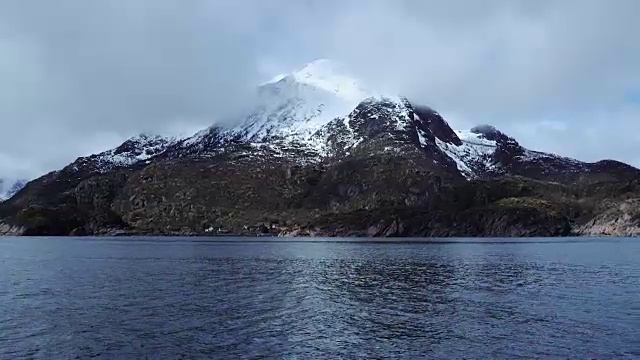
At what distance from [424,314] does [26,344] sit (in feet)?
111

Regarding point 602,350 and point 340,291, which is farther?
point 340,291

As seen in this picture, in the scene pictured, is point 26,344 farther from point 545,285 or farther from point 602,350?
point 545,285

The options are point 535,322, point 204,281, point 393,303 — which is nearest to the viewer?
point 535,322

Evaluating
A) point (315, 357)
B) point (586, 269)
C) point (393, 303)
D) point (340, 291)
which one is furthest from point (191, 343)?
point (586, 269)

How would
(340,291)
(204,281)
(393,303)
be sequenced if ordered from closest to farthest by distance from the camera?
(393,303) → (340,291) → (204,281)

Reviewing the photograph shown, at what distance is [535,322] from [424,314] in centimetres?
1007

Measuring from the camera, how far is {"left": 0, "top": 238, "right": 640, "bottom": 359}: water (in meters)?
41.6

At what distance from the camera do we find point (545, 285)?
3172 inches

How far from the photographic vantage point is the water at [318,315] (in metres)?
41.6

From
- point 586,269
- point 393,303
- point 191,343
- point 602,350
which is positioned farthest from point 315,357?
point 586,269

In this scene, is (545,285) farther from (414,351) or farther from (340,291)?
(414,351)

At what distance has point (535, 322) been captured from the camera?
5194cm

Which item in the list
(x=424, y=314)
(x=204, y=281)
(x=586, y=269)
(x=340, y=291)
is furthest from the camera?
(x=586, y=269)

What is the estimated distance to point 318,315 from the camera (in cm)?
5606
